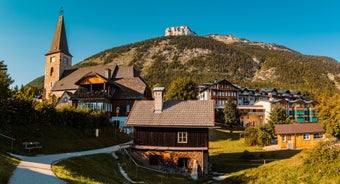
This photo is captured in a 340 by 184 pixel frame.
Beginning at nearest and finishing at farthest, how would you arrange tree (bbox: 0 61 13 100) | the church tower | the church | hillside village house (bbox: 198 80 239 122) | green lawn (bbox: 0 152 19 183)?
green lawn (bbox: 0 152 19 183), tree (bbox: 0 61 13 100), the church, the church tower, hillside village house (bbox: 198 80 239 122)

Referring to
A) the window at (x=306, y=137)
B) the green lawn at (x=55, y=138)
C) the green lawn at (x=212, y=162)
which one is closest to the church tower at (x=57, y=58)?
the green lawn at (x=55, y=138)

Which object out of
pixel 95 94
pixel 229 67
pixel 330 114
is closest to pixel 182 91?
pixel 95 94

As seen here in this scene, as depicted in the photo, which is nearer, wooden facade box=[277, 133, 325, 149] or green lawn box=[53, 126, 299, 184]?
green lawn box=[53, 126, 299, 184]

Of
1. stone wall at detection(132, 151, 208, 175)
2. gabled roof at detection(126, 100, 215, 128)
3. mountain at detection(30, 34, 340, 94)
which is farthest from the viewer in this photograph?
mountain at detection(30, 34, 340, 94)

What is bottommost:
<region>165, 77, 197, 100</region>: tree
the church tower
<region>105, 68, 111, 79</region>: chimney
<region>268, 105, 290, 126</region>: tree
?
<region>268, 105, 290, 126</region>: tree

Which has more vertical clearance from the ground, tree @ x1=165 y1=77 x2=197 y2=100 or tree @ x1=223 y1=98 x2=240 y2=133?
tree @ x1=165 y1=77 x2=197 y2=100

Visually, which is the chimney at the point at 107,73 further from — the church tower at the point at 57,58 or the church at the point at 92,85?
the church tower at the point at 57,58

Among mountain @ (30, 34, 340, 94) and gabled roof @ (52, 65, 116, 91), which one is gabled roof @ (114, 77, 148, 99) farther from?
mountain @ (30, 34, 340, 94)

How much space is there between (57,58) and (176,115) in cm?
5151

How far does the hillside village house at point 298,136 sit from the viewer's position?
41125 millimetres

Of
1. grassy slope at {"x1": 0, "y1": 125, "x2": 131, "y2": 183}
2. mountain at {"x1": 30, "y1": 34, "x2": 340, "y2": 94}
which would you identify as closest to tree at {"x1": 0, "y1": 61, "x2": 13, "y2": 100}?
grassy slope at {"x1": 0, "y1": 125, "x2": 131, "y2": 183}

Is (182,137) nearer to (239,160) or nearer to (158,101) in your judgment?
(158,101)

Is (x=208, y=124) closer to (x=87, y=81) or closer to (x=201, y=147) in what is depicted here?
(x=201, y=147)

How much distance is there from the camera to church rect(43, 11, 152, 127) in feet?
157
